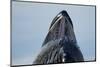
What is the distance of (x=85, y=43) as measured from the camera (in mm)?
2363

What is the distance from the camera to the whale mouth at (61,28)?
2216mm

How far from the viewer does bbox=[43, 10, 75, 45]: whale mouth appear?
7.27 feet

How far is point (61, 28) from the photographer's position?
226 centimetres

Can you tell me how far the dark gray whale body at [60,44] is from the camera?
2191 millimetres

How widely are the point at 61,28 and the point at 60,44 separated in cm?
18

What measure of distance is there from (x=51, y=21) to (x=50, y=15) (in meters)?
0.07

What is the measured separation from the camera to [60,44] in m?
2.26

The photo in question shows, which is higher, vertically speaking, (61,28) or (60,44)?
(61,28)

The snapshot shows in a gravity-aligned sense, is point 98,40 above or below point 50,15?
below

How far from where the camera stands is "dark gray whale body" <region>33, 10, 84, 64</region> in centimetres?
219
